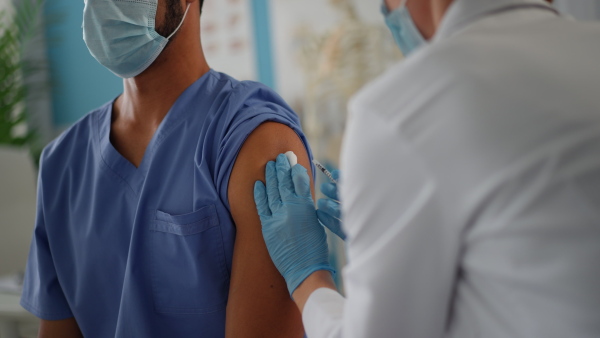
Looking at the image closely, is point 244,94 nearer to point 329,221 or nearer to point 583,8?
point 329,221

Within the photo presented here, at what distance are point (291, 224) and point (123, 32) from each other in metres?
0.58

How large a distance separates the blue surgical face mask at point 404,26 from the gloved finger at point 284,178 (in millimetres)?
356

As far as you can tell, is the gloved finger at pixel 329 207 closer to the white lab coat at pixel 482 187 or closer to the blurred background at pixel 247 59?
the white lab coat at pixel 482 187

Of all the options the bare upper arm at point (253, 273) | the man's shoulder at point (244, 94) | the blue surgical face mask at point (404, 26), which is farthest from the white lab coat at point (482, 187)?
the man's shoulder at point (244, 94)

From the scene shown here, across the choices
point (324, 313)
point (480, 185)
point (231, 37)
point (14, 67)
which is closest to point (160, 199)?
point (324, 313)

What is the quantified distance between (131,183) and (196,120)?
20 centimetres

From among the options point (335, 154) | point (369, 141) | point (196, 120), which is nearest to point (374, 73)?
point (335, 154)

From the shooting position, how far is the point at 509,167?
0.66m

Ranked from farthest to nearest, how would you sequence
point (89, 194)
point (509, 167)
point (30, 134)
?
point (30, 134) < point (89, 194) < point (509, 167)

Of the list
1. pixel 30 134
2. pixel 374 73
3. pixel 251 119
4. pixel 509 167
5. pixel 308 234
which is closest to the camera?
pixel 509 167

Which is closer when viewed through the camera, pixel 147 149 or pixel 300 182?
pixel 300 182

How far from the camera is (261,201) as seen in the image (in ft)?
3.72

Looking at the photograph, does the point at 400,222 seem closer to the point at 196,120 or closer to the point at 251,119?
the point at 251,119

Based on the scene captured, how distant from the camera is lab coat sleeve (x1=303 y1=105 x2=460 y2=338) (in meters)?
0.69
